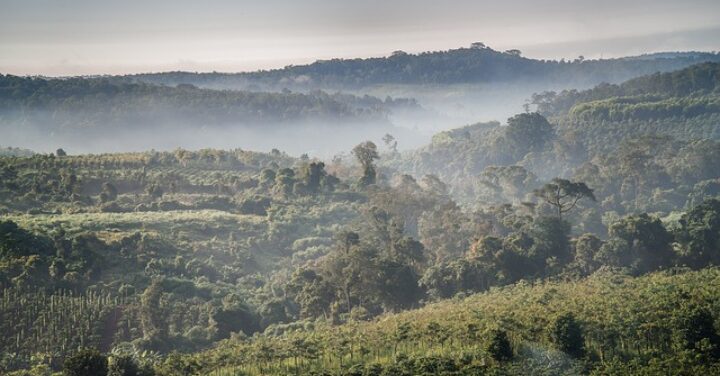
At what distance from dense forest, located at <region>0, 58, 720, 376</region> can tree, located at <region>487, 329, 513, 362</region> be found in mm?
88

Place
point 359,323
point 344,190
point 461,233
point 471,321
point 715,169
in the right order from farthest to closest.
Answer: point 715,169
point 344,190
point 461,233
point 359,323
point 471,321

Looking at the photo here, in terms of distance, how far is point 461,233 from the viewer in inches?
2670

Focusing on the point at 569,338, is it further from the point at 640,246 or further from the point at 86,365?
the point at 86,365

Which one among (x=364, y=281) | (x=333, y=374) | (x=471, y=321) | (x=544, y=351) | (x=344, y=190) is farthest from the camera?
(x=344, y=190)

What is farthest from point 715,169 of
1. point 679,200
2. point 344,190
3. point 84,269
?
point 84,269

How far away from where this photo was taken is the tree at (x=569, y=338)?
3516 cm

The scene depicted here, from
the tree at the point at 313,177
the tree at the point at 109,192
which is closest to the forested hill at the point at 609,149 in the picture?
the tree at the point at 313,177

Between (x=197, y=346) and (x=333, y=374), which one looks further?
(x=197, y=346)

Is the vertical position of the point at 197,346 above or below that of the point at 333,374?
below

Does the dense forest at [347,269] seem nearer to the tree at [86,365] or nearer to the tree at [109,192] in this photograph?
the tree at [86,365]

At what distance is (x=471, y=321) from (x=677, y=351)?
366 inches

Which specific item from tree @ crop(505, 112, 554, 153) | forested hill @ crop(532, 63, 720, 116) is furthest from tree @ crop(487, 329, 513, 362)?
forested hill @ crop(532, 63, 720, 116)

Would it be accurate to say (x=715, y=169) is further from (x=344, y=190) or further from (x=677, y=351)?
(x=677, y=351)

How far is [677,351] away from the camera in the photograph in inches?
1318
